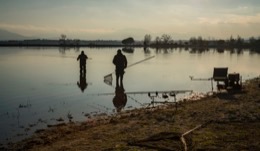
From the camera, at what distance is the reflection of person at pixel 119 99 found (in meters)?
17.9

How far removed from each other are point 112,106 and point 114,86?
7.42m

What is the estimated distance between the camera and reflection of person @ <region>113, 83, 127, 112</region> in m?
17.9

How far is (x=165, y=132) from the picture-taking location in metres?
10.6

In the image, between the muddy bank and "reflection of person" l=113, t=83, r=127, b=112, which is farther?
"reflection of person" l=113, t=83, r=127, b=112

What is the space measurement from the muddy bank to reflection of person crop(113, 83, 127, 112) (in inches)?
130

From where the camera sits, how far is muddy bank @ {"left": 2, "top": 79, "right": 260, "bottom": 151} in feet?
31.1

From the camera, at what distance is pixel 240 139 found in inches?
391

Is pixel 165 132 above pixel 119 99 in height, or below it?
above

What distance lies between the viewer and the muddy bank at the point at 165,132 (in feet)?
31.1

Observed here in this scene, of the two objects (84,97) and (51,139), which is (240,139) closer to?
(51,139)

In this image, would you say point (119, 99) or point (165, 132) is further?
point (119, 99)

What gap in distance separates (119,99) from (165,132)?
949 cm

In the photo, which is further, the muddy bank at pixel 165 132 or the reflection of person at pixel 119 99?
the reflection of person at pixel 119 99

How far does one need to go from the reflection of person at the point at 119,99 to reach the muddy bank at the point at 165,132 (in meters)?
3.29
